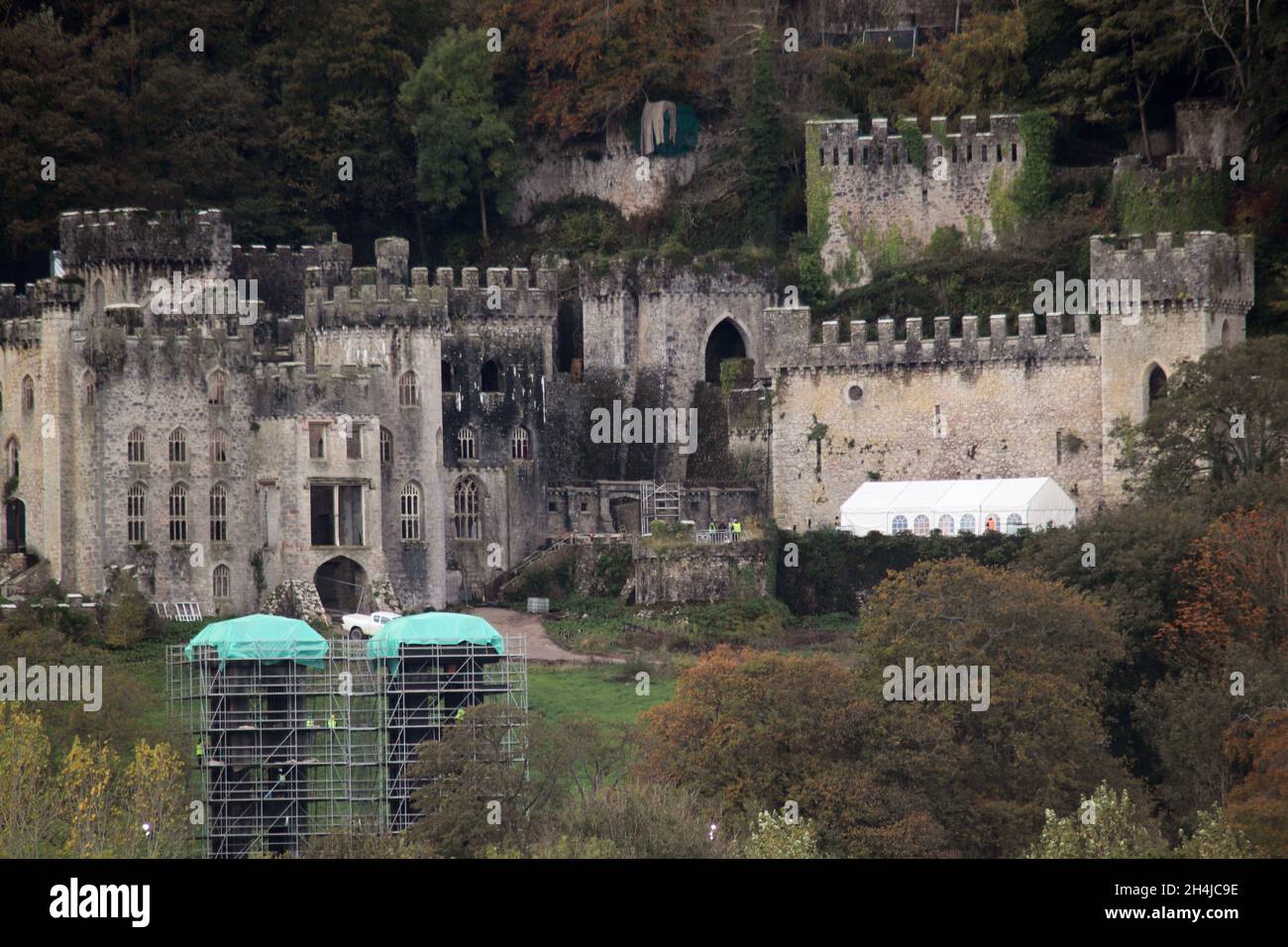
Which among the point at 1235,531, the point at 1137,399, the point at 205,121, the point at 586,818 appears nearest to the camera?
the point at 586,818

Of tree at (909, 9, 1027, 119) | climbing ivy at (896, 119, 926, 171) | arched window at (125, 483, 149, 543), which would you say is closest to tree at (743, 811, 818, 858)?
arched window at (125, 483, 149, 543)

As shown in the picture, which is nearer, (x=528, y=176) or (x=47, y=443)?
(x=47, y=443)

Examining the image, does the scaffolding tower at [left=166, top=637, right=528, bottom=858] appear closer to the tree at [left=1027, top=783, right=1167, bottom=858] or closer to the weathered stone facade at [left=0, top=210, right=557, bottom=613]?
the tree at [left=1027, top=783, right=1167, bottom=858]

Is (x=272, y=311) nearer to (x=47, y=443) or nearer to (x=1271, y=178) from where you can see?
(x=47, y=443)

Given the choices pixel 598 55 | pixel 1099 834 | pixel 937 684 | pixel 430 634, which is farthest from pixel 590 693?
pixel 598 55

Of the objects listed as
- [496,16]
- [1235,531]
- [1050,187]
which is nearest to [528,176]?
[496,16]

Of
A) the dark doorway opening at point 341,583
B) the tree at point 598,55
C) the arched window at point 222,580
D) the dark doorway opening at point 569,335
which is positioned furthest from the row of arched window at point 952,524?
the tree at point 598,55
